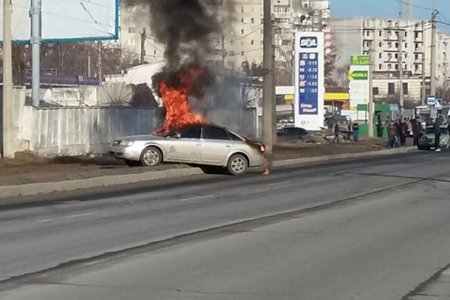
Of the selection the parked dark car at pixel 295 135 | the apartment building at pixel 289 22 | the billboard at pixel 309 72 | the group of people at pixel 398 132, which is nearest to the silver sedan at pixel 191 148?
the group of people at pixel 398 132

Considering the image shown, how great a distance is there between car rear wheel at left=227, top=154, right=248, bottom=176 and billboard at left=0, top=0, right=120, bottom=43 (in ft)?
42.2

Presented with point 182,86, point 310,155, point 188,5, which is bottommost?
point 310,155

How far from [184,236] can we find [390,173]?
61.1 ft

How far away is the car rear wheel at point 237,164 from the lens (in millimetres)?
30797

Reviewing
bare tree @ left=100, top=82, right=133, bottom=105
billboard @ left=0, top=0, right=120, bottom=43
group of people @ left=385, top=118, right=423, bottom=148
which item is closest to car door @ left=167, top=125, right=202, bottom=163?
billboard @ left=0, top=0, right=120, bottom=43

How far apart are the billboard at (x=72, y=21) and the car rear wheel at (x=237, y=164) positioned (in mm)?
12860

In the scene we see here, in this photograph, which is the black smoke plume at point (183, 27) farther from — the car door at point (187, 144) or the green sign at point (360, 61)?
the green sign at point (360, 61)

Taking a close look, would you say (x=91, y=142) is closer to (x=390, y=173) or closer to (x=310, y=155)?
(x=310, y=155)

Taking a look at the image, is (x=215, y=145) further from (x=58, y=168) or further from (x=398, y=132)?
(x=398, y=132)

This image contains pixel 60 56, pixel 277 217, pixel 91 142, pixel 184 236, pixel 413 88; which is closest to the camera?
pixel 184 236

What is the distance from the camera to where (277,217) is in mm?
17250

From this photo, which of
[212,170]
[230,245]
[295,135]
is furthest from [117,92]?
[230,245]

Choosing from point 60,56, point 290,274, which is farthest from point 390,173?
point 60,56

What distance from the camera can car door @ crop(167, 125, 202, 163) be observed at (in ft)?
99.7
